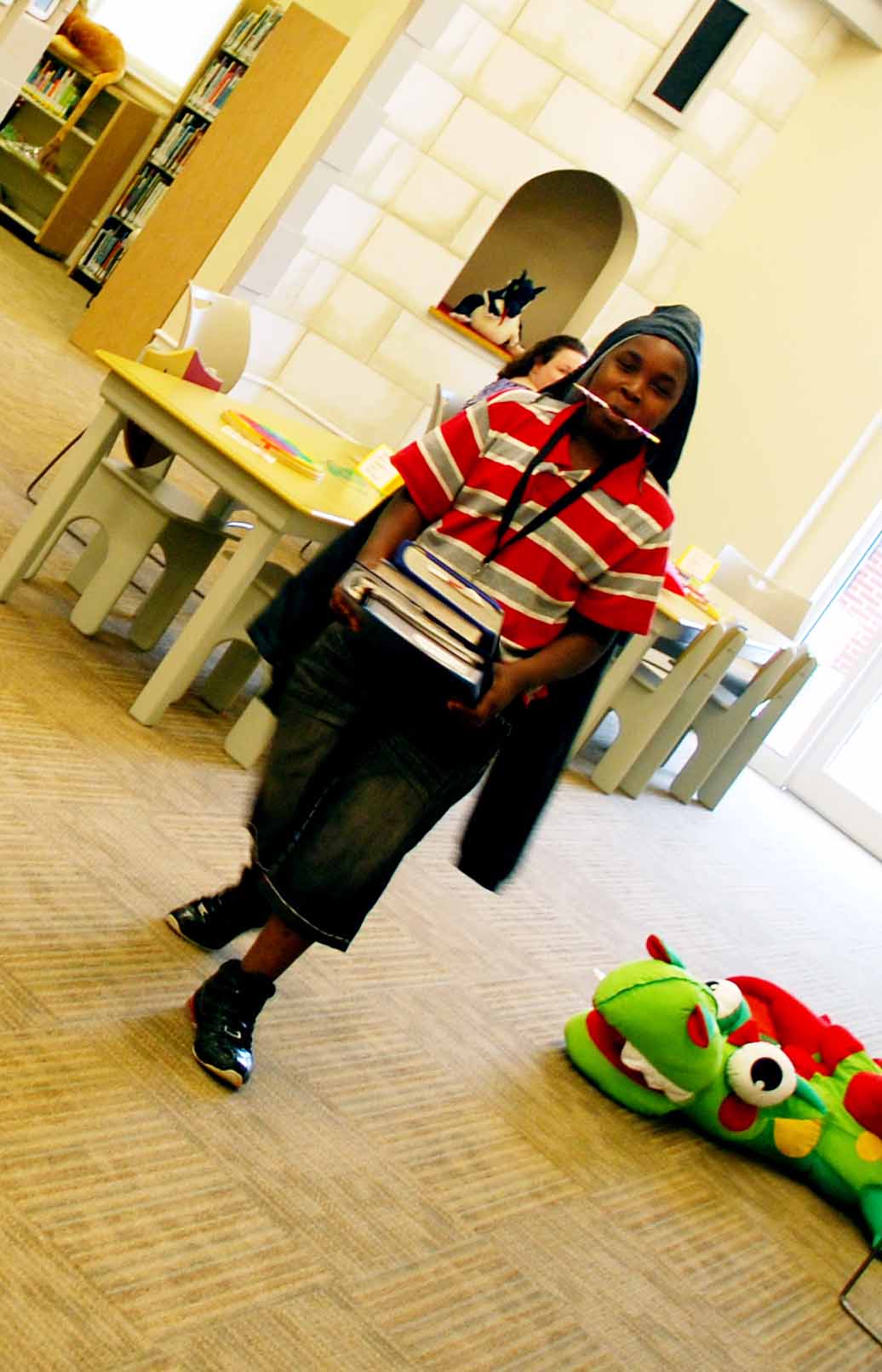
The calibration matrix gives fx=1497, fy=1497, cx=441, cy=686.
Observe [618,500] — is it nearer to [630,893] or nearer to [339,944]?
[339,944]

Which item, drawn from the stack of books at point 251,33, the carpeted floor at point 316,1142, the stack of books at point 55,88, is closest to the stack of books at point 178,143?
the stack of books at point 251,33

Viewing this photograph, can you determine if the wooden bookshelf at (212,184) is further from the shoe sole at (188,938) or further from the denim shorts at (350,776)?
the denim shorts at (350,776)

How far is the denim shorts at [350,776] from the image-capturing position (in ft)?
7.73

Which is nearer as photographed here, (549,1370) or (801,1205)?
(549,1370)

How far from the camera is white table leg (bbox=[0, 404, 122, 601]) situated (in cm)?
381

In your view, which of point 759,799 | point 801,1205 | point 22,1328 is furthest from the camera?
point 759,799

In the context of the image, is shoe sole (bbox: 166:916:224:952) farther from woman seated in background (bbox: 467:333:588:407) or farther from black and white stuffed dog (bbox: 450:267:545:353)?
black and white stuffed dog (bbox: 450:267:545:353)

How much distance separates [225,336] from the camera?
16.1 feet

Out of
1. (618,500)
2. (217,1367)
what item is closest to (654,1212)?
(217,1367)

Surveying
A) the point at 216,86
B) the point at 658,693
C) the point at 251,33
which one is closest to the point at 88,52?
the point at 216,86

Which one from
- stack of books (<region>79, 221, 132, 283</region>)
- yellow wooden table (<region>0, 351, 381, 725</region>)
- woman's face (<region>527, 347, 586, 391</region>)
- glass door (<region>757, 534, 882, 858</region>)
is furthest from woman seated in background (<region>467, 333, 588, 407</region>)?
stack of books (<region>79, 221, 132, 283</region>)

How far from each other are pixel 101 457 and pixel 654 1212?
90.3 inches

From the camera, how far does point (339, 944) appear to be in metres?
2.49

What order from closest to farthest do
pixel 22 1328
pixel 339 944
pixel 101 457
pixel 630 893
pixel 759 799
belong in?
1. pixel 22 1328
2. pixel 339 944
3. pixel 101 457
4. pixel 630 893
5. pixel 759 799
